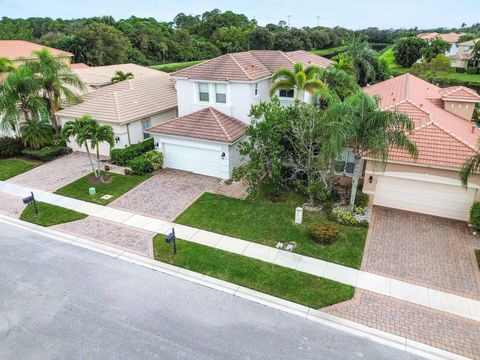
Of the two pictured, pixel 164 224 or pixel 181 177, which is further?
pixel 181 177

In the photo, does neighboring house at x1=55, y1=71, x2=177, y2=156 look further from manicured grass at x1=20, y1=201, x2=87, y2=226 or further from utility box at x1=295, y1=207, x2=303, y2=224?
utility box at x1=295, y1=207, x2=303, y2=224

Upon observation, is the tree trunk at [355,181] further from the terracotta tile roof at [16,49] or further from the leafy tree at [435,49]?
the leafy tree at [435,49]

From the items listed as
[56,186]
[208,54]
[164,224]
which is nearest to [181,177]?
[164,224]

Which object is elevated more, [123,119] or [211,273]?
[123,119]

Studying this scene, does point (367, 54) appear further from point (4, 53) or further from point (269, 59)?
point (4, 53)

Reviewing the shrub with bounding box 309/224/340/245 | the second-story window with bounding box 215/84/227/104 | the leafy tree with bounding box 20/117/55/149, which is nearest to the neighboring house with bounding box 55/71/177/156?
the leafy tree with bounding box 20/117/55/149

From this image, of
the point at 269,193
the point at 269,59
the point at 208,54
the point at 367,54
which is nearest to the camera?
the point at 269,193
